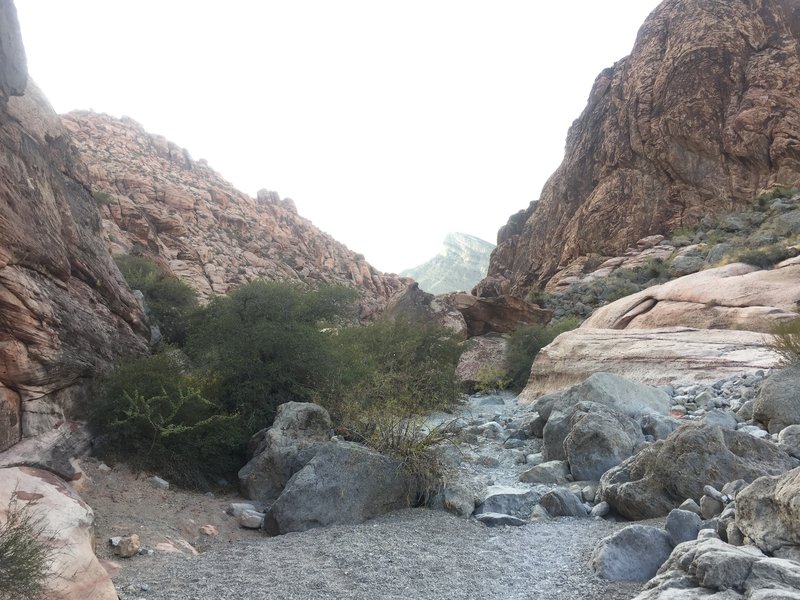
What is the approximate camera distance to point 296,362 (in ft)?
35.1

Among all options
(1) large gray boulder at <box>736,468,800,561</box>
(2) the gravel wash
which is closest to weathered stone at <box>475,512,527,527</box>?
(2) the gravel wash

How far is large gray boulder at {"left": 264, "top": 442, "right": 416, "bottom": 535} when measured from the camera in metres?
6.69

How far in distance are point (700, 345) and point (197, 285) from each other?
29.4 m

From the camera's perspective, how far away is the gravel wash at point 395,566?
4449mm

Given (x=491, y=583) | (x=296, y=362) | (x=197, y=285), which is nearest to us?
(x=491, y=583)

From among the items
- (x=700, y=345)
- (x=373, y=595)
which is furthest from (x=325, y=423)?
(x=700, y=345)

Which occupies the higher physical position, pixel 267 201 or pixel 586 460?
pixel 267 201

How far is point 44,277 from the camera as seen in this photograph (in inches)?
327

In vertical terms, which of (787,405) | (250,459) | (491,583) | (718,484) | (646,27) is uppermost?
(646,27)

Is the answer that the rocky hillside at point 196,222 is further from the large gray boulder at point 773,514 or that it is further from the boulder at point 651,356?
the large gray boulder at point 773,514

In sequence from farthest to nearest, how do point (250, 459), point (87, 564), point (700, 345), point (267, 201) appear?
point (267, 201), point (700, 345), point (250, 459), point (87, 564)

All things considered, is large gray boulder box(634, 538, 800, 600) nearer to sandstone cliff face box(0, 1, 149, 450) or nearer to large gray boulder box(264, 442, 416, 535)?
large gray boulder box(264, 442, 416, 535)

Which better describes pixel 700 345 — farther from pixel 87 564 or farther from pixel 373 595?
pixel 87 564

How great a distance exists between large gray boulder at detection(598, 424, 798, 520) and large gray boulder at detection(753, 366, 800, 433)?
1804mm
